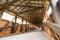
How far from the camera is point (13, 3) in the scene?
12.6ft

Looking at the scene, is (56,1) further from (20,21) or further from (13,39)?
(20,21)

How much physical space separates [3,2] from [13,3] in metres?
0.34

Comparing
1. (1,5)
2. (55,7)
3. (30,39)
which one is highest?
(1,5)

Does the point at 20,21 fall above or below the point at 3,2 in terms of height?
below

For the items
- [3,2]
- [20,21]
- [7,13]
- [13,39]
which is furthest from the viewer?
[20,21]

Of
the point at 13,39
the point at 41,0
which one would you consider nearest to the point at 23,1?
the point at 41,0

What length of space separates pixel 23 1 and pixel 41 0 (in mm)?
606

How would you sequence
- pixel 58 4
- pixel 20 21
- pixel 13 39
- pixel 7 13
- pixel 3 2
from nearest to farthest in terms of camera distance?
pixel 13 39 < pixel 58 4 < pixel 3 2 < pixel 7 13 < pixel 20 21

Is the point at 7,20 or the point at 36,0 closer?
the point at 36,0

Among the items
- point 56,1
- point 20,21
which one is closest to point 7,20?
point 20,21

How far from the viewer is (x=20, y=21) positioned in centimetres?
648

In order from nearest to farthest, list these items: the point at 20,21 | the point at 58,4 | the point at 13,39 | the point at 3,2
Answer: the point at 13,39 → the point at 58,4 → the point at 3,2 → the point at 20,21

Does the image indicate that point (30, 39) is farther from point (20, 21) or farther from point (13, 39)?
point (20, 21)

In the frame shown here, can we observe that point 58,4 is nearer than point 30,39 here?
No
